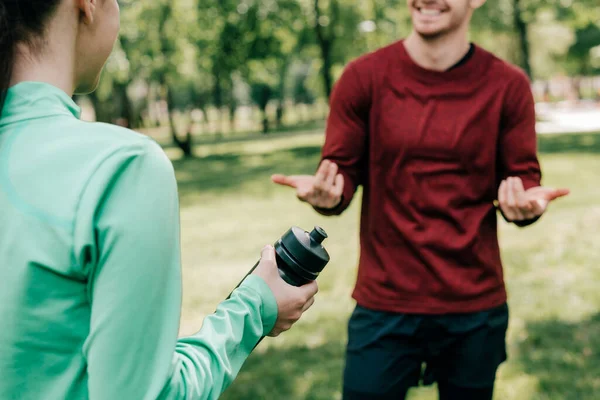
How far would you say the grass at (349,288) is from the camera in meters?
4.73

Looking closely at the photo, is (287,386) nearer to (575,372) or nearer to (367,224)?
(575,372)

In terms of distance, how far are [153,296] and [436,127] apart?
179 cm

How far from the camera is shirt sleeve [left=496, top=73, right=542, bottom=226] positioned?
2.75m

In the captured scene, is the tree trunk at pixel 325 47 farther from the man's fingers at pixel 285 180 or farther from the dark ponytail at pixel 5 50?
the dark ponytail at pixel 5 50

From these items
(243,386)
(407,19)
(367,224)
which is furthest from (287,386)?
(407,19)

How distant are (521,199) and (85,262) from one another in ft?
6.10

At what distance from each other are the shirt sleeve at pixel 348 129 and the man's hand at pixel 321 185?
0.28 ft

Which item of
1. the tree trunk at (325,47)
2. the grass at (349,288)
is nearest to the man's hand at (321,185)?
the grass at (349,288)

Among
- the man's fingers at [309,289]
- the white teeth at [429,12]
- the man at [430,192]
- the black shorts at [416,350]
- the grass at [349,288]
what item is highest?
the white teeth at [429,12]

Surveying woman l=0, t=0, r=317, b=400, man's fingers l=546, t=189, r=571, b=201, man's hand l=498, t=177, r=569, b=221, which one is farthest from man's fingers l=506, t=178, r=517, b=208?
woman l=0, t=0, r=317, b=400

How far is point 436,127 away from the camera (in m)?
2.74

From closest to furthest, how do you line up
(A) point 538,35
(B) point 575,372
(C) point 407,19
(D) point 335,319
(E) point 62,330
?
(E) point 62,330
(B) point 575,372
(D) point 335,319
(C) point 407,19
(A) point 538,35

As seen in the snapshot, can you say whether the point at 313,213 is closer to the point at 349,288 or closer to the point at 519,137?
the point at 349,288

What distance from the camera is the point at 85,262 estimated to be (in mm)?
1132
